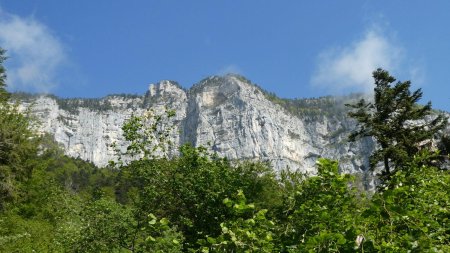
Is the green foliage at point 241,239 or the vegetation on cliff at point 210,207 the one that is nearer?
the green foliage at point 241,239

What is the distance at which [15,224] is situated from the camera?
978 inches

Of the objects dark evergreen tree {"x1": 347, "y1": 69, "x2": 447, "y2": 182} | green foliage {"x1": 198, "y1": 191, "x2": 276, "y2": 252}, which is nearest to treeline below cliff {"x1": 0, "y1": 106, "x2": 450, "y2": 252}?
green foliage {"x1": 198, "y1": 191, "x2": 276, "y2": 252}

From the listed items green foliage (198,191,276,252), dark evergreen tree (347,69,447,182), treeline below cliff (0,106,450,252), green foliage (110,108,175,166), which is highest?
dark evergreen tree (347,69,447,182)


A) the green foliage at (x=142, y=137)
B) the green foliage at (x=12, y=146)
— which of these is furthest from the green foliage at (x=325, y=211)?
the green foliage at (x=12, y=146)

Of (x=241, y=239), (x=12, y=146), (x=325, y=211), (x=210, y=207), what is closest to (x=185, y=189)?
(x=210, y=207)

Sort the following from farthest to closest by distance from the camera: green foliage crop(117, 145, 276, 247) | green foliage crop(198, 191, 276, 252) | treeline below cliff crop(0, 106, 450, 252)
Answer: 1. green foliage crop(117, 145, 276, 247)
2. treeline below cliff crop(0, 106, 450, 252)
3. green foliage crop(198, 191, 276, 252)

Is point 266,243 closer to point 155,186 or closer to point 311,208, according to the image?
point 311,208

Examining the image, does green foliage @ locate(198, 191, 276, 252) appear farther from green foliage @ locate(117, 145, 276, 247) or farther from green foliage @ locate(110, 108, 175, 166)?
green foliage @ locate(110, 108, 175, 166)

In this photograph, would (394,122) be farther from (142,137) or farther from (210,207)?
(142,137)

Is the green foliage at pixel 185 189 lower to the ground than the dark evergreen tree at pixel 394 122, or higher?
lower

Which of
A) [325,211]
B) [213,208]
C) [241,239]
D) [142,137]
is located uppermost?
[142,137]

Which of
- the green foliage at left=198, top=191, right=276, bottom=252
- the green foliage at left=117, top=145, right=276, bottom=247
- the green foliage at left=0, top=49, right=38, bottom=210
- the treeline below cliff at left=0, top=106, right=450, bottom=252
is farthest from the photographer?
the green foliage at left=0, top=49, right=38, bottom=210

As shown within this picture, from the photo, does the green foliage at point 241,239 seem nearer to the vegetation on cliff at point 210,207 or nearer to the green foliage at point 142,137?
the vegetation on cliff at point 210,207

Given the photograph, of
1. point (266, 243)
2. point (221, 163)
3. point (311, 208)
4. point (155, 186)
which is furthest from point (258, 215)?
point (221, 163)
